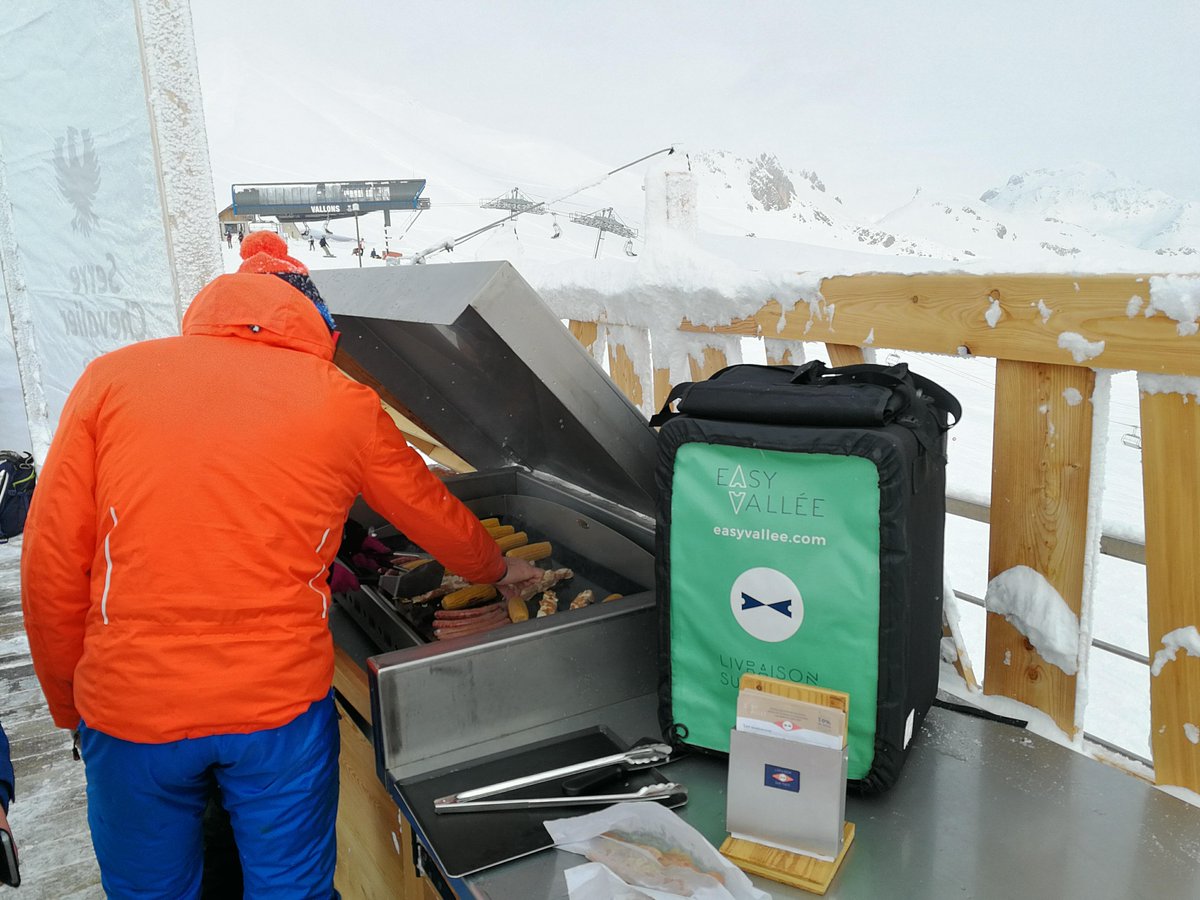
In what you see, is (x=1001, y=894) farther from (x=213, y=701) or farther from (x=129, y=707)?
(x=129, y=707)

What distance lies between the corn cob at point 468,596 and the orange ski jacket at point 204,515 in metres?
0.35

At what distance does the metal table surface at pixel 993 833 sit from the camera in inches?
39.3

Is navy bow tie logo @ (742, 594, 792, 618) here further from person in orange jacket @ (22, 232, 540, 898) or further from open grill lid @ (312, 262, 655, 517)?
person in orange jacket @ (22, 232, 540, 898)

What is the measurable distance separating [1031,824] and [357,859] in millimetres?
1455

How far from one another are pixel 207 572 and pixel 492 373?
89 centimetres

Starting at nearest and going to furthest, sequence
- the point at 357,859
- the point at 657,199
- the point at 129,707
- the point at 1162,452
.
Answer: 1. the point at 1162,452
2. the point at 129,707
3. the point at 357,859
4. the point at 657,199

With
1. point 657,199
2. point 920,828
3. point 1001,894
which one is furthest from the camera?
point 657,199

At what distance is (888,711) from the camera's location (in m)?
1.11

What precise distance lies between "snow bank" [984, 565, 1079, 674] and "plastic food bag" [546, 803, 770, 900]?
80cm

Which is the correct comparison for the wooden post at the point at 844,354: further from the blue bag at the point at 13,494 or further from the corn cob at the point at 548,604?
the blue bag at the point at 13,494

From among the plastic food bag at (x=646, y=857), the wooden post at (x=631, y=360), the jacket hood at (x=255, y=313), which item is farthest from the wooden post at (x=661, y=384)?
the plastic food bag at (x=646, y=857)

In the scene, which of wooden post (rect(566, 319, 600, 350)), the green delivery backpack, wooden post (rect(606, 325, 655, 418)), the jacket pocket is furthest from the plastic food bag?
wooden post (rect(566, 319, 600, 350))

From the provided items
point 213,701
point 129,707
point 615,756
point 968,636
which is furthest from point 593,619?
point 968,636

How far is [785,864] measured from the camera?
103cm
